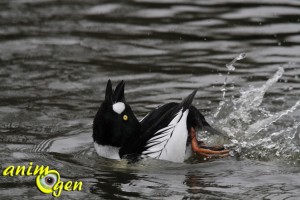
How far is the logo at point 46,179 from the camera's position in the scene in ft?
22.4

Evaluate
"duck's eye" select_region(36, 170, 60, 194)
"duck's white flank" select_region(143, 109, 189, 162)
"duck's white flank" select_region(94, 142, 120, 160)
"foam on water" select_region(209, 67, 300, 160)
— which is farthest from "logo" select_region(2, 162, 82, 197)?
"foam on water" select_region(209, 67, 300, 160)

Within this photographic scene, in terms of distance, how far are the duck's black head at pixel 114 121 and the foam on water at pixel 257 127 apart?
1266 millimetres

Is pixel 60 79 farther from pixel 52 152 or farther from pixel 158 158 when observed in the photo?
pixel 158 158

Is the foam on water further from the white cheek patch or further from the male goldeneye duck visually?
the white cheek patch

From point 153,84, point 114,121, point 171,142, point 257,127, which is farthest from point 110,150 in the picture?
point 153,84

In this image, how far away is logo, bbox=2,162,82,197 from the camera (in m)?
6.81

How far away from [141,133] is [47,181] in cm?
112

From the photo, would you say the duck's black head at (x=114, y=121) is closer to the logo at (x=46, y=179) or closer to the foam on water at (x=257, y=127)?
the logo at (x=46, y=179)

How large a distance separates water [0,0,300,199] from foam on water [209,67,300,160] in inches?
0.6

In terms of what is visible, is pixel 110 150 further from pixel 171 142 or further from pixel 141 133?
pixel 171 142

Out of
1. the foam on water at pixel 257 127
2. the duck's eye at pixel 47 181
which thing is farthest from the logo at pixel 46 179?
the foam on water at pixel 257 127

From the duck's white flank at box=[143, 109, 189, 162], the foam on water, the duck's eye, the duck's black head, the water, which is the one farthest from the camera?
the foam on water

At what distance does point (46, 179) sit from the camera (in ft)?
23.2

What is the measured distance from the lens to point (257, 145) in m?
8.12
